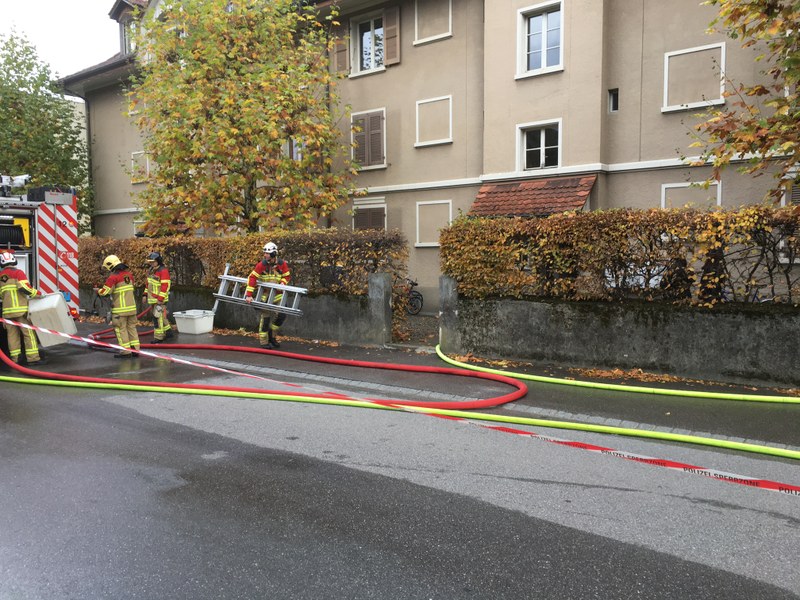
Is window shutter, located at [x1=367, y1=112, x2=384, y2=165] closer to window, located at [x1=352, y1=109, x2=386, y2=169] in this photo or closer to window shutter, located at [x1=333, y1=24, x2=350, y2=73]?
window, located at [x1=352, y1=109, x2=386, y2=169]

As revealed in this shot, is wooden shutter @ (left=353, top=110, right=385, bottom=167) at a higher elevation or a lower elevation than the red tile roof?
higher

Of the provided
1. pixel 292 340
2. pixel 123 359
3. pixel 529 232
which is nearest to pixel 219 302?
pixel 292 340

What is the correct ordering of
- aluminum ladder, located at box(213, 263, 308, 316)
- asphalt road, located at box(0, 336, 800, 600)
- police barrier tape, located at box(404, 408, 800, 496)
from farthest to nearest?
aluminum ladder, located at box(213, 263, 308, 316), police barrier tape, located at box(404, 408, 800, 496), asphalt road, located at box(0, 336, 800, 600)

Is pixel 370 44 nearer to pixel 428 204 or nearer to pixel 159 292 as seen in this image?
pixel 428 204

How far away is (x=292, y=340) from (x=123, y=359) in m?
3.09

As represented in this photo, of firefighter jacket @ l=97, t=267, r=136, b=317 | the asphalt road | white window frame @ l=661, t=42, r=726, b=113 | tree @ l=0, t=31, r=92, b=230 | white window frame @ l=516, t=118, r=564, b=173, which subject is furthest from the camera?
tree @ l=0, t=31, r=92, b=230

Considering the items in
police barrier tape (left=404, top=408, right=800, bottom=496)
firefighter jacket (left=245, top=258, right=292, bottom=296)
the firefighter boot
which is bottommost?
police barrier tape (left=404, top=408, right=800, bottom=496)

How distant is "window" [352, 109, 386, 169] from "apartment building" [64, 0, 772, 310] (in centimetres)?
4

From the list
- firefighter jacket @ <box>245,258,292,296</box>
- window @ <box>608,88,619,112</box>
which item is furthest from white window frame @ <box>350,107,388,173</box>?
firefighter jacket @ <box>245,258,292,296</box>

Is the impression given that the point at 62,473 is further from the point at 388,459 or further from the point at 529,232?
the point at 529,232

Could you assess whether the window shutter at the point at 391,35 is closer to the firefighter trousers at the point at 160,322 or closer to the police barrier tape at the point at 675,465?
the firefighter trousers at the point at 160,322

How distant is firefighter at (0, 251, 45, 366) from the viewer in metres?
9.59

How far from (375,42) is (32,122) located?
14440mm

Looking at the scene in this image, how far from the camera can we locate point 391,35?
63.1 ft
